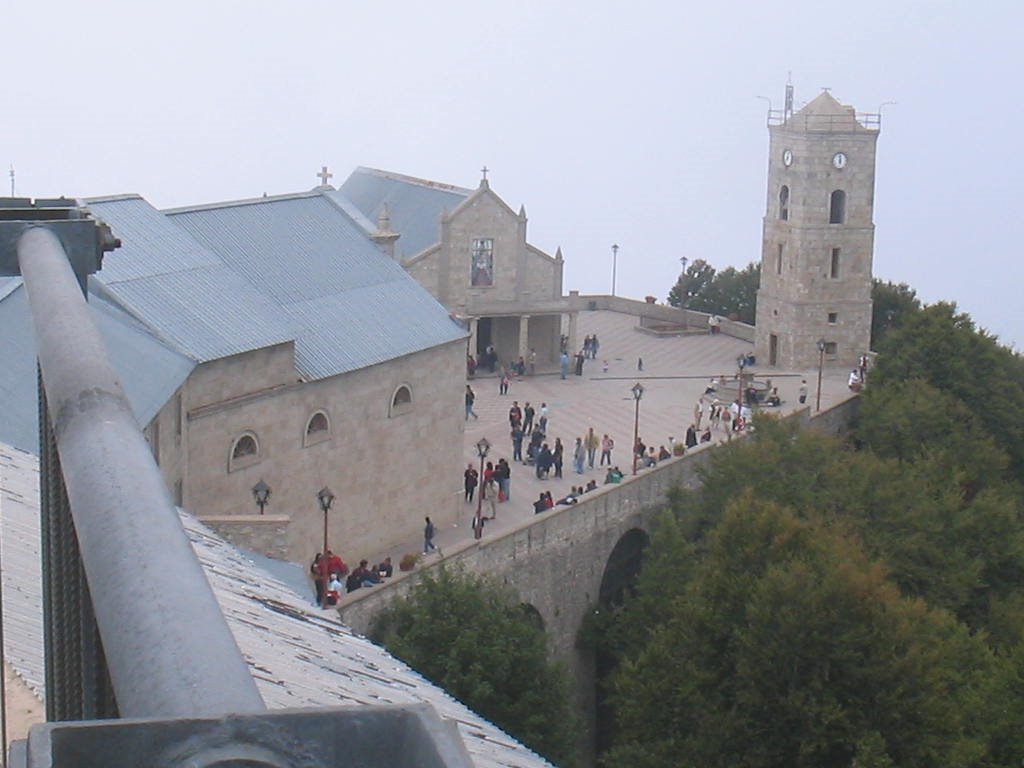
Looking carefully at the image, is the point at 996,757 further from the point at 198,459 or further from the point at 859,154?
the point at 859,154

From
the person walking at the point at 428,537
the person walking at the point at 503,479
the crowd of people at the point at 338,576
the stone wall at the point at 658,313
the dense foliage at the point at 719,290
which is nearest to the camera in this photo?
the crowd of people at the point at 338,576

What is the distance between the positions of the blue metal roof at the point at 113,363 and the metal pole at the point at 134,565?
15.7 meters

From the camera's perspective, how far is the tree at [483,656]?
29.0 metres

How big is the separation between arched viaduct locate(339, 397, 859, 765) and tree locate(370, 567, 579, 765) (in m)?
1.48

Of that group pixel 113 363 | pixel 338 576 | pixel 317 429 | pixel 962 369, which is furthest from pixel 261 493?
pixel 962 369

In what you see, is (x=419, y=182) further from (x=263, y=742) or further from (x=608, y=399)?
(x=263, y=742)

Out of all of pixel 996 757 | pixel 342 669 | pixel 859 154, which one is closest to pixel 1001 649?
pixel 996 757

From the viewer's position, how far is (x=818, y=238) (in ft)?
189

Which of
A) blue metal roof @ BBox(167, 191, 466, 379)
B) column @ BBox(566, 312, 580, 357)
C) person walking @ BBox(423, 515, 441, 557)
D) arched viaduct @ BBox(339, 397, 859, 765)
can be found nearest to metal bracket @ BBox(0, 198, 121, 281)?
arched viaduct @ BBox(339, 397, 859, 765)

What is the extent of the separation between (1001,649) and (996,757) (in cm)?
500

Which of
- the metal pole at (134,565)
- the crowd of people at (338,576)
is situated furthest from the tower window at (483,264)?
the metal pole at (134,565)

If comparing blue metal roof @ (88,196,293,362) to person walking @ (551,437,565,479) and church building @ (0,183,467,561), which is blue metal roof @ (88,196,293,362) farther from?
person walking @ (551,437,565,479)

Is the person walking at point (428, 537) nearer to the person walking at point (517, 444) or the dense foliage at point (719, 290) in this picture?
the person walking at point (517, 444)

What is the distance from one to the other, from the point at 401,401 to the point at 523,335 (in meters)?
15.8
